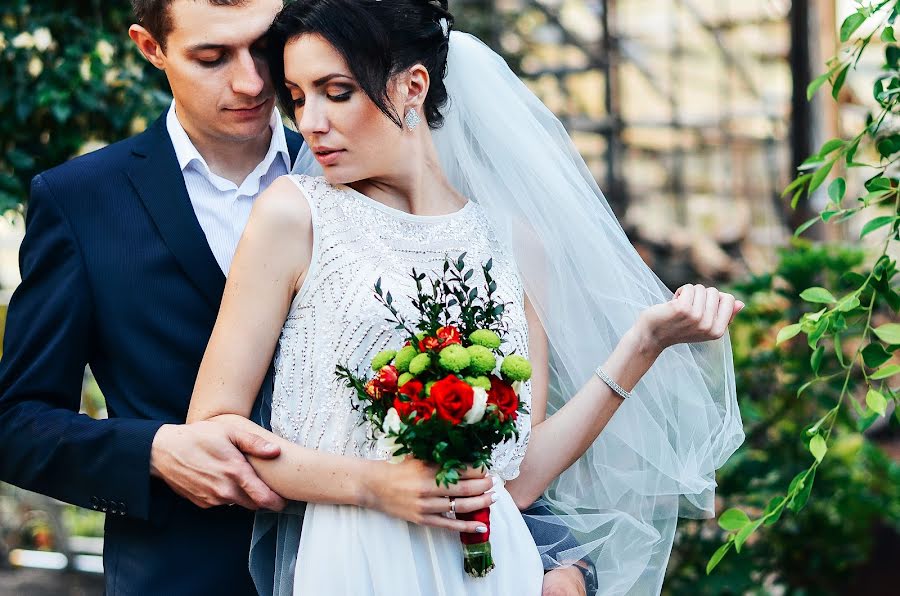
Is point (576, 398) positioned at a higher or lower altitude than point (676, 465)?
higher

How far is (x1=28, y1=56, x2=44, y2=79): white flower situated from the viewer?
3428 mm

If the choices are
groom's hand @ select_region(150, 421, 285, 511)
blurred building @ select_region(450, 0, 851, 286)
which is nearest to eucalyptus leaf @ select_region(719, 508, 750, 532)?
groom's hand @ select_region(150, 421, 285, 511)

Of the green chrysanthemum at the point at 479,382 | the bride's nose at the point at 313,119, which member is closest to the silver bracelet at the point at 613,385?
the green chrysanthemum at the point at 479,382

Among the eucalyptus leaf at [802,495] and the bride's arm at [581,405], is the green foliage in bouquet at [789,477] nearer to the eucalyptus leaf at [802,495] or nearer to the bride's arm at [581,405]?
the bride's arm at [581,405]

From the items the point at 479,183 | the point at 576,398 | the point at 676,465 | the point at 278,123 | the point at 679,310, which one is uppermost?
the point at 278,123

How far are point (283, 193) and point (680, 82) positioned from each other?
17.5ft

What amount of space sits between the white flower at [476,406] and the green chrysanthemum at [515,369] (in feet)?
0.31

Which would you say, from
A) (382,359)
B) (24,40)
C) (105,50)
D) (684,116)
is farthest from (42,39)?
(684,116)

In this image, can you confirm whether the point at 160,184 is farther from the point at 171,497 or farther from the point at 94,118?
the point at 94,118

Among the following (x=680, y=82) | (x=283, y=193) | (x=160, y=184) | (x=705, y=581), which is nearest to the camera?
(x=283, y=193)

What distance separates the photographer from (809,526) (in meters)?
4.02

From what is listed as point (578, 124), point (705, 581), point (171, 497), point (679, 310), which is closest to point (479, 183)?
point (679, 310)

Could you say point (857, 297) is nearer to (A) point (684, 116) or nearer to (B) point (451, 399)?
(B) point (451, 399)

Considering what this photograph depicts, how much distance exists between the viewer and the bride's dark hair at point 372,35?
2145mm
